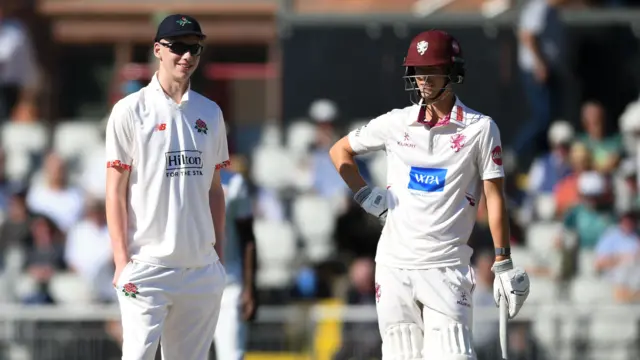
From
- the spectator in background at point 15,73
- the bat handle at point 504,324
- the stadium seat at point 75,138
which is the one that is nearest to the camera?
the bat handle at point 504,324

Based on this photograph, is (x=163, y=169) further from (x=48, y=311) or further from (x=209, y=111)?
(x=48, y=311)

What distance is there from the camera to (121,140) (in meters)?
6.23

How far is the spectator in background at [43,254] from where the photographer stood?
11781mm

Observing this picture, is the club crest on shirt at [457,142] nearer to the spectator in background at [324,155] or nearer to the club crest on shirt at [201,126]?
the club crest on shirt at [201,126]

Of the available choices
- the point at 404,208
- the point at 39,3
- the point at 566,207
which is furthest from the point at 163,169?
the point at 39,3

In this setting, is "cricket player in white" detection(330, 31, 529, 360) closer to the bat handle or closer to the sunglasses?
the bat handle

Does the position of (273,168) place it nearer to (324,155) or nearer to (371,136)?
(324,155)

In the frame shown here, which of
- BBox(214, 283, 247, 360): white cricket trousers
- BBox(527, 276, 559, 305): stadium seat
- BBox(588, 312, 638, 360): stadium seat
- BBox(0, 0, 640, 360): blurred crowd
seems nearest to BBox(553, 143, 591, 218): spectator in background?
BBox(0, 0, 640, 360): blurred crowd

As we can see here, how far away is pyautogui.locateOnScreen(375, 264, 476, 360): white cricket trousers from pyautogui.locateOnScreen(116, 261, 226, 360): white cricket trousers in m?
0.87

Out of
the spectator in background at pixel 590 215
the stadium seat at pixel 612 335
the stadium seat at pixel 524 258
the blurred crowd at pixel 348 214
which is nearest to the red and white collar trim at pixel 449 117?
the blurred crowd at pixel 348 214

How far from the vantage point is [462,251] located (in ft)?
21.8

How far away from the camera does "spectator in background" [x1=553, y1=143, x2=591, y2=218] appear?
12.6 m

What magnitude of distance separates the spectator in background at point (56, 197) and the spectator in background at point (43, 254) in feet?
1.08

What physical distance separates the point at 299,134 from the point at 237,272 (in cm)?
589
